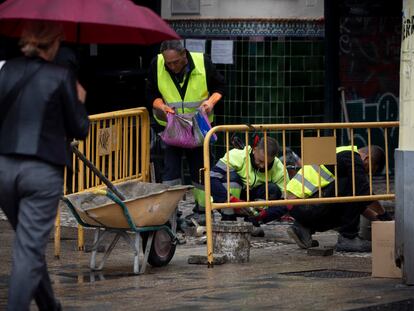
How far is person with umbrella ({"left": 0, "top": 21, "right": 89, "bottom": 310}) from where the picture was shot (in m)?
6.98

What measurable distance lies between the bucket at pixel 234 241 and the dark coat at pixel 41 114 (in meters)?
3.79

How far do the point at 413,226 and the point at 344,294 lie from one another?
27.2 inches

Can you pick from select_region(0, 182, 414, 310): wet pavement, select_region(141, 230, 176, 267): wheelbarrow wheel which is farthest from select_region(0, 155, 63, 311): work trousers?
select_region(141, 230, 176, 267): wheelbarrow wheel

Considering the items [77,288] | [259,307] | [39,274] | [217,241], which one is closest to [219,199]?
[217,241]

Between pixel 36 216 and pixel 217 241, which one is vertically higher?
pixel 36 216

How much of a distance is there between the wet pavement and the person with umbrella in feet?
4.47

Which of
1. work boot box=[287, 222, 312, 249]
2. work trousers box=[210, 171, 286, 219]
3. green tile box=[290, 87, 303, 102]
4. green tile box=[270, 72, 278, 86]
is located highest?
green tile box=[270, 72, 278, 86]

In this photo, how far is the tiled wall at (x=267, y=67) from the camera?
15625 millimetres

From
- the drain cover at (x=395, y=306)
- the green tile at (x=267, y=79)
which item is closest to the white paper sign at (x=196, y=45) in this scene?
the green tile at (x=267, y=79)

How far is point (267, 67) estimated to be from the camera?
1573cm

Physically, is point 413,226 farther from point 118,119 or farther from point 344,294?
point 118,119

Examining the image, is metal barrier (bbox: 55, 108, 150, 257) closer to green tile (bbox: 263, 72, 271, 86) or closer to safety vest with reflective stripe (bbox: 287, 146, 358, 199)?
safety vest with reflective stripe (bbox: 287, 146, 358, 199)

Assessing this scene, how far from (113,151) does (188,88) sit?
3.84 ft

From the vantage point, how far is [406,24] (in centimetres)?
905
